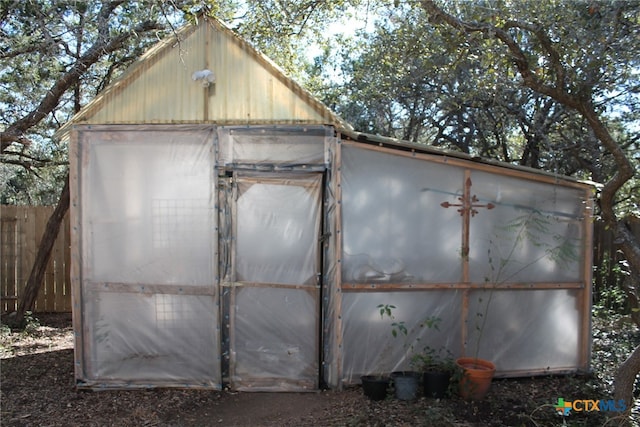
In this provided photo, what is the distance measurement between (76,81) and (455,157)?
18.9 feet

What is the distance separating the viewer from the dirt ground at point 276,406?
4.61m

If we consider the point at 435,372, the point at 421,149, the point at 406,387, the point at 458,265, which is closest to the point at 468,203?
the point at 458,265

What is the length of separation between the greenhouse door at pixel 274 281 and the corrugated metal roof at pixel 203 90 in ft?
2.24

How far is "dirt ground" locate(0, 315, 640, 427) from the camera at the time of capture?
15.1ft

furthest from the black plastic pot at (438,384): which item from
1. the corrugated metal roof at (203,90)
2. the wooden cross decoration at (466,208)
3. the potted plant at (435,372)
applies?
the corrugated metal roof at (203,90)

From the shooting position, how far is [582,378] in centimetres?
574

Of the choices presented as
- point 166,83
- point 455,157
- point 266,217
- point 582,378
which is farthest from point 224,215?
point 582,378

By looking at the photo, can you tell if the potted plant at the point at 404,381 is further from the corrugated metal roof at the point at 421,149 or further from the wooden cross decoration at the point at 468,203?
the corrugated metal roof at the point at 421,149

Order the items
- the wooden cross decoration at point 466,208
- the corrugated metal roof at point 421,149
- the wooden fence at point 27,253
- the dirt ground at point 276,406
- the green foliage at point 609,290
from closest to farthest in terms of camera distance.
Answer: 1. the dirt ground at point 276,406
2. the corrugated metal roof at point 421,149
3. the wooden cross decoration at point 466,208
4. the green foliage at point 609,290
5. the wooden fence at point 27,253

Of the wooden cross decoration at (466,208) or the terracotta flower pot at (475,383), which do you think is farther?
the wooden cross decoration at (466,208)

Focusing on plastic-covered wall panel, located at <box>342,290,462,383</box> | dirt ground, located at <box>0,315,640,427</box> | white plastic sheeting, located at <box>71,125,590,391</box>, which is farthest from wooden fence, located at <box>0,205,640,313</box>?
plastic-covered wall panel, located at <box>342,290,462,383</box>

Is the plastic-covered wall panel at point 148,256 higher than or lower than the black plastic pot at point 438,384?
higher

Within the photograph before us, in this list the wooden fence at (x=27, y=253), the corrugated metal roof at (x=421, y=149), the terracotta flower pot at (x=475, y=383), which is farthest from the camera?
the wooden fence at (x=27, y=253)

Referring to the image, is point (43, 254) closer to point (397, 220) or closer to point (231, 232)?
point (231, 232)
